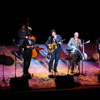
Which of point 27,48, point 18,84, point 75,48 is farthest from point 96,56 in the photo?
point 18,84

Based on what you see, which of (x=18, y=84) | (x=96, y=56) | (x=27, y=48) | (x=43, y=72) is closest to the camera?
(x=18, y=84)

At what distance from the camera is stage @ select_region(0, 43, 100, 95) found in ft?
23.9

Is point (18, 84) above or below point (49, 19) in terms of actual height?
below

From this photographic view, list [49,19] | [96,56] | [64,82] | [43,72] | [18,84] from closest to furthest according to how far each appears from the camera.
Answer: [18,84] → [64,82] → [43,72] → [96,56] → [49,19]

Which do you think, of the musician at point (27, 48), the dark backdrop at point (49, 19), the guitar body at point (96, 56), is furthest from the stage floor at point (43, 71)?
the dark backdrop at point (49, 19)

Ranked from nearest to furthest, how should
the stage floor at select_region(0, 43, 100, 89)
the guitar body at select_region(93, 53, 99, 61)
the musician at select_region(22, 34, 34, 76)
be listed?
the stage floor at select_region(0, 43, 100, 89), the musician at select_region(22, 34, 34, 76), the guitar body at select_region(93, 53, 99, 61)

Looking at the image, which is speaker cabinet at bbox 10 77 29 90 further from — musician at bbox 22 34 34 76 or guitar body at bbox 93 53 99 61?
guitar body at bbox 93 53 99 61

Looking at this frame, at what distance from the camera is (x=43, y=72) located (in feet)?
31.0

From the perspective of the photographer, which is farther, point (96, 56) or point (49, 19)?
point (49, 19)

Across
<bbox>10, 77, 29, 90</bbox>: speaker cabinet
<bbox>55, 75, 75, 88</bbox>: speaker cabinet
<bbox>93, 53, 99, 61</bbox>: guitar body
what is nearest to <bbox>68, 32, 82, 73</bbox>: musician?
<bbox>55, 75, 75, 88</bbox>: speaker cabinet

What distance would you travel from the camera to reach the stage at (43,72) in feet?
23.9

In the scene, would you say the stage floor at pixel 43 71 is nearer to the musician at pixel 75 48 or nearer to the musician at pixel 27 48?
the musician at pixel 27 48

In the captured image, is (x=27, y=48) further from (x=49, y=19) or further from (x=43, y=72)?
(x=49, y=19)

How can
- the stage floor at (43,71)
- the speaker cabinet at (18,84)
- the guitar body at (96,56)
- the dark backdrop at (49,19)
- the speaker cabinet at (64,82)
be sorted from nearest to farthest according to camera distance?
the speaker cabinet at (18,84) < the speaker cabinet at (64,82) < the stage floor at (43,71) < the guitar body at (96,56) < the dark backdrop at (49,19)
